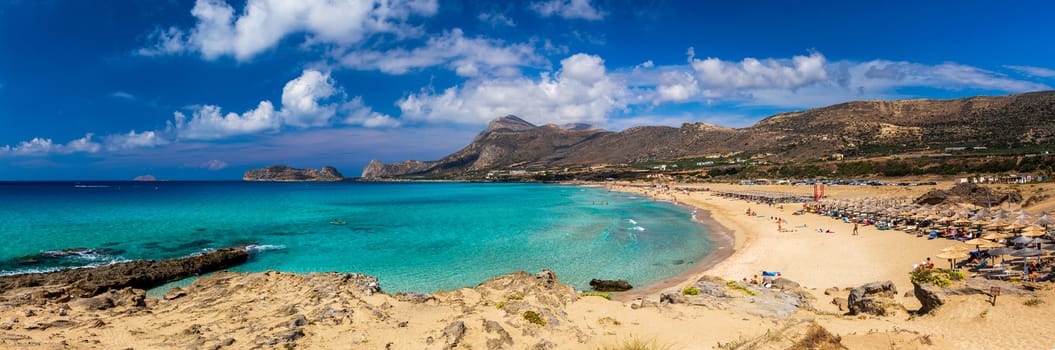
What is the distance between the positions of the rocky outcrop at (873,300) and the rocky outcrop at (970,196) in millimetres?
30601

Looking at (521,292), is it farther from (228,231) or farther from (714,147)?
(714,147)

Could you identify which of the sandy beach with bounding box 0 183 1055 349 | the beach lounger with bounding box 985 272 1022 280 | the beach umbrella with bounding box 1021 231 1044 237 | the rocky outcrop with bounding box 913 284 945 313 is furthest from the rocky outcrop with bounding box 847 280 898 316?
the beach umbrella with bounding box 1021 231 1044 237

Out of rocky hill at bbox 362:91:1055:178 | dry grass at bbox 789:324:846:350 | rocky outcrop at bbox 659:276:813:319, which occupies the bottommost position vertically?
rocky outcrop at bbox 659:276:813:319

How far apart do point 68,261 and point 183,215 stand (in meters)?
31.3

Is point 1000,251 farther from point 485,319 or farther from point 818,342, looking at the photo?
point 485,319

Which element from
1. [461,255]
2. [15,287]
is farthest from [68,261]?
[461,255]

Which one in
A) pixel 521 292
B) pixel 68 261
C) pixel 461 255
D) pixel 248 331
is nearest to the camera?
pixel 248 331

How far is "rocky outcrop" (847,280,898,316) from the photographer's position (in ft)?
38.0

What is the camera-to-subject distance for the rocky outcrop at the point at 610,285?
1933cm

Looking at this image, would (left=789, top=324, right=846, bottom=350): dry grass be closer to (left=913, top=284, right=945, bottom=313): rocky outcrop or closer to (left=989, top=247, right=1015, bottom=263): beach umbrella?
(left=913, top=284, right=945, bottom=313): rocky outcrop

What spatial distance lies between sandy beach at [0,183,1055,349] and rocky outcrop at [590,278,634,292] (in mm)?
4234

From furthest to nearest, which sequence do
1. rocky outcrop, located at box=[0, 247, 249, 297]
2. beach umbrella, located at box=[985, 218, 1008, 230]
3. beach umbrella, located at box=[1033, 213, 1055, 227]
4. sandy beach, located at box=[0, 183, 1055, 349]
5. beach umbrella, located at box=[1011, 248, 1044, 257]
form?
beach umbrella, located at box=[985, 218, 1008, 230] → beach umbrella, located at box=[1033, 213, 1055, 227] → rocky outcrop, located at box=[0, 247, 249, 297] → beach umbrella, located at box=[1011, 248, 1044, 257] → sandy beach, located at box=[0, 183, 1055, 349]

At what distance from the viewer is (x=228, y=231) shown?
37.9 meters

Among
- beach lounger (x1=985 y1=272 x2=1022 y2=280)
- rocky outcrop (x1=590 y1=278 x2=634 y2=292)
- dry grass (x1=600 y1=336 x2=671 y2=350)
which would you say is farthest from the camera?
rocky outcrop (x1=590 y1=278 x2=634 y2=292)
